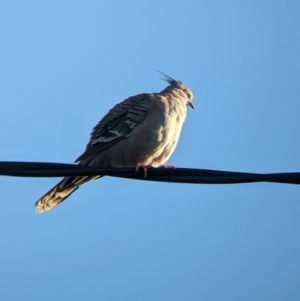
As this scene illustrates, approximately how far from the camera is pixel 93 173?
566 centimetres

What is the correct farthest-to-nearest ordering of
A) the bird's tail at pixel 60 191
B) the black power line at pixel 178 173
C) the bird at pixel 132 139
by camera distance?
the bird at pixel 132 139, the bird's tail at pixel 60 191, the black power line at pixel 178 173

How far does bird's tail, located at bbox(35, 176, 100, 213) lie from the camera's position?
8.10 meters

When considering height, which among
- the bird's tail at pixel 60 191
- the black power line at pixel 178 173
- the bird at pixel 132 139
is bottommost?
the black power line at pixel 178 173

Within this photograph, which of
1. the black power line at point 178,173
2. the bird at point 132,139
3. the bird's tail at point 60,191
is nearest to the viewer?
the black power line at point 178,173

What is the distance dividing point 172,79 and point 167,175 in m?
4.85

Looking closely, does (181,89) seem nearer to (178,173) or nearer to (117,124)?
(117,124)

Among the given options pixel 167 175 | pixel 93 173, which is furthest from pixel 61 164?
pixel 167 175

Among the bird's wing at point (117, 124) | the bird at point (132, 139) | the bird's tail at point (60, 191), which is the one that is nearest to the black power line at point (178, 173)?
the bird's tail at point (60, 191)

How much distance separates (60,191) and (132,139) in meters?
0.98

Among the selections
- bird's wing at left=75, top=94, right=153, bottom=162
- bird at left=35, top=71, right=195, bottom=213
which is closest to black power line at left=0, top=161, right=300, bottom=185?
bird at left=35, top=71, right=195, bottom=213

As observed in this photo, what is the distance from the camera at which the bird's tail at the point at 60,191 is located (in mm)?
8102

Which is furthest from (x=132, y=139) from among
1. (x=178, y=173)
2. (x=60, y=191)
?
(x=178, y=173)

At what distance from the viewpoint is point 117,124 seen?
28.6ft

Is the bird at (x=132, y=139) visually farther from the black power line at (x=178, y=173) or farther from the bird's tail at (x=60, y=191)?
the black power line at (x=178, y=173)
